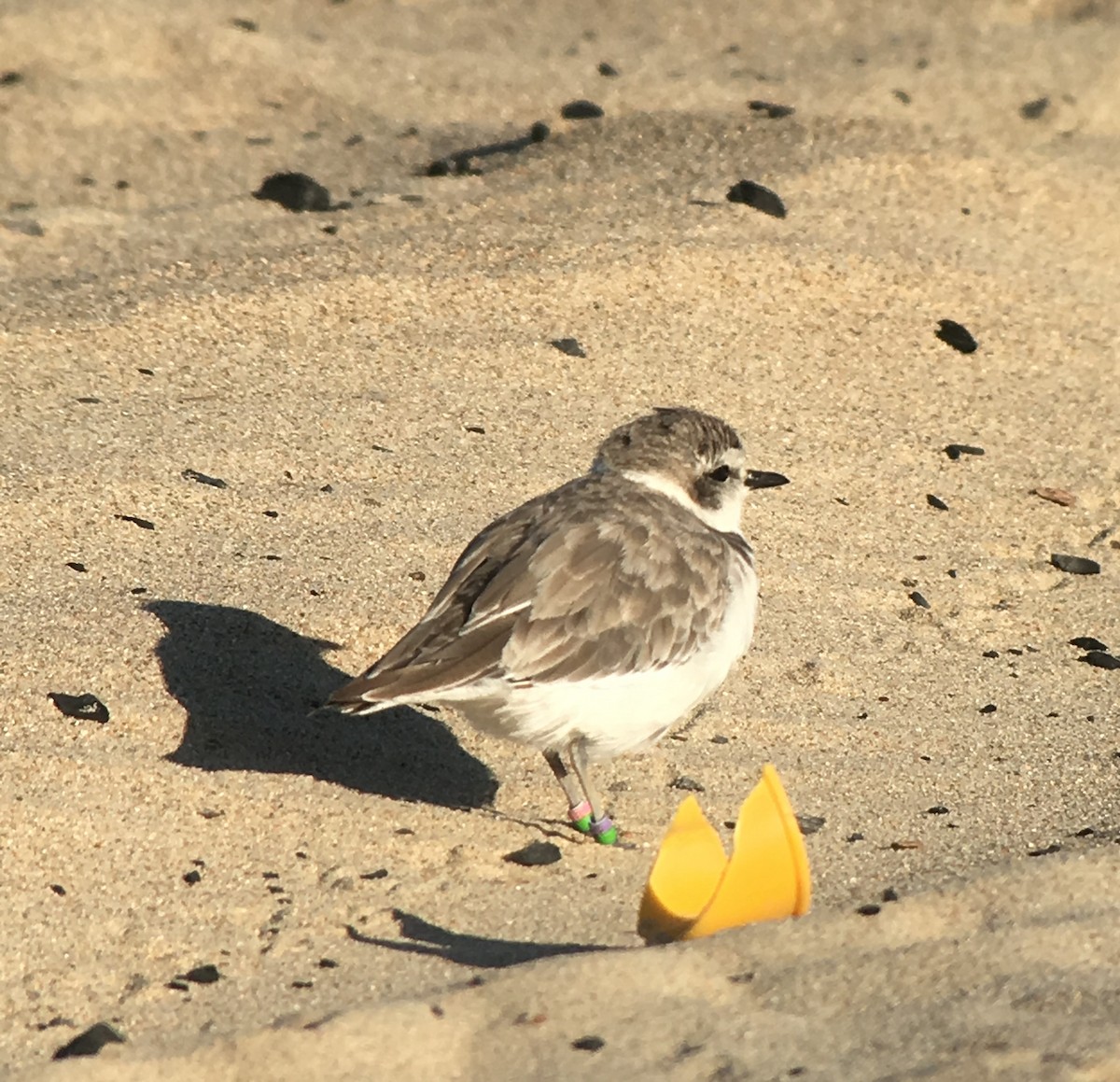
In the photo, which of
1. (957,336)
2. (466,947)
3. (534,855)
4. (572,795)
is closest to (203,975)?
(466,947)

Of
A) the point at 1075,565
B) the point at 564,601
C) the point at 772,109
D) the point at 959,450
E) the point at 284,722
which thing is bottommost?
the point at 284,722

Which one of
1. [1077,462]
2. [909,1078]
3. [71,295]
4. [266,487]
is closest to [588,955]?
[909,1078]

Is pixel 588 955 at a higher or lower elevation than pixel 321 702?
higher

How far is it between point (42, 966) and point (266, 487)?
2.57m

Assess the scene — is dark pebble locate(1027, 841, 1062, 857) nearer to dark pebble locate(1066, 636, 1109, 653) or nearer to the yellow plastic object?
the yellow plastic object

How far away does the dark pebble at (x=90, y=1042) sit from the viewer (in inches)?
148

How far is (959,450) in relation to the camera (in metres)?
7.41

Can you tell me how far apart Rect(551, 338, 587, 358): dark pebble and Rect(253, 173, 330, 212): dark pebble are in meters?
1.75

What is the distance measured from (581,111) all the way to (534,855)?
19.7ft

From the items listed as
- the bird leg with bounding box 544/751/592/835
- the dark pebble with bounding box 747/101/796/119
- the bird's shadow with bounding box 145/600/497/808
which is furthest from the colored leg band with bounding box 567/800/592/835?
the dark pebble with bounding box 747/101/796/119

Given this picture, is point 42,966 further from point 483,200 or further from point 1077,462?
point 483,200

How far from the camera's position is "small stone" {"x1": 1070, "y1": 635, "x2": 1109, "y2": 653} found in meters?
6.31

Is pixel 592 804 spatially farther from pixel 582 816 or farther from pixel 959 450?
pixel 959 450

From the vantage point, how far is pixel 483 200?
28.6 feet
